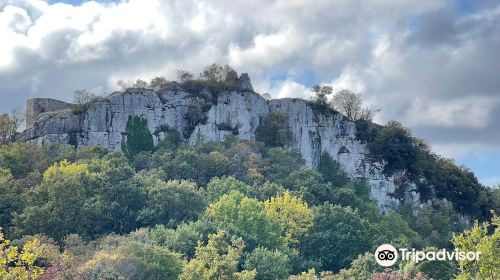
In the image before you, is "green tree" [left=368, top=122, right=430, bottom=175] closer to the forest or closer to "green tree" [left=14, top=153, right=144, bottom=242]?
the forest

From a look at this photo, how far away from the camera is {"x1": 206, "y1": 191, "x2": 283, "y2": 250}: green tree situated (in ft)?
185

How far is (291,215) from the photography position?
61844 millimetres

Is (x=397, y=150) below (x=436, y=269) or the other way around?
the other way around

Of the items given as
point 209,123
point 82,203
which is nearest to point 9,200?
point 82,203

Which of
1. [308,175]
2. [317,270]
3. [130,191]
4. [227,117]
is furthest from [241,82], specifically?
[317,270]

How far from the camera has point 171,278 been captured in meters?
45.9

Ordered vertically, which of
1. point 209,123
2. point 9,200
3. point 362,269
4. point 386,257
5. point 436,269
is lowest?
point 362,269

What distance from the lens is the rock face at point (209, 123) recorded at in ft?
→ 257

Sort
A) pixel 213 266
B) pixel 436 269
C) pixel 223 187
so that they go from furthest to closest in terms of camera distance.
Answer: pixel 223 187 → pixel 436 269 → pixel 213 266

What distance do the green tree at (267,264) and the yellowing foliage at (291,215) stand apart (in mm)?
8825

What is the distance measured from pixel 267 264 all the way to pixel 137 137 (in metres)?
32.6

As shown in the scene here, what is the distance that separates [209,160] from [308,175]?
845 centimetres

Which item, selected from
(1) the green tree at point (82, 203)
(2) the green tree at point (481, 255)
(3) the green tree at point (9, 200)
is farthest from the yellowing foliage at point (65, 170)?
(2) the green tree at point (481, 255)

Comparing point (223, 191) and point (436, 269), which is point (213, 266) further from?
point (223, 191)
